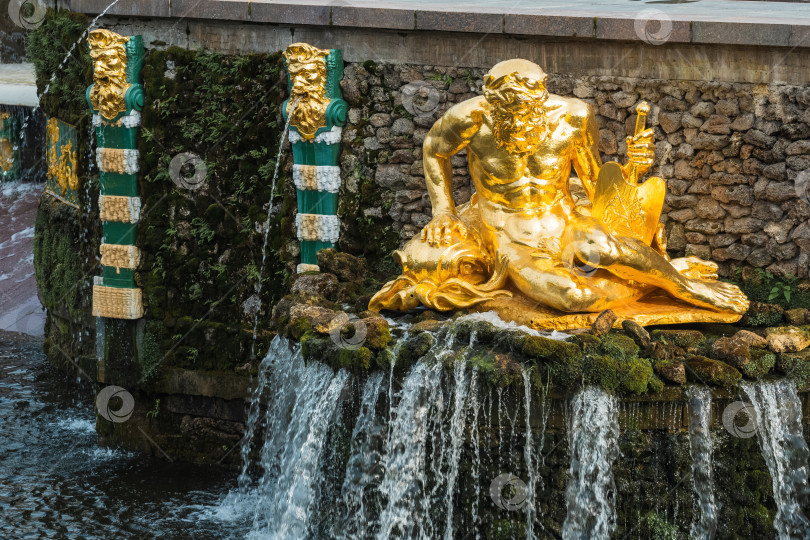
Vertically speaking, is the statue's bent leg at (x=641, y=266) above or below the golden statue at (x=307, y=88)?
below

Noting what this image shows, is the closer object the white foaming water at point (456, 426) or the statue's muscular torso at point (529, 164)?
the white foaming water at point (456, 426)

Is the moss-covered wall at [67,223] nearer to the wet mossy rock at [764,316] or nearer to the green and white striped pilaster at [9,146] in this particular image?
the green and white striped pilaster at [9,146]

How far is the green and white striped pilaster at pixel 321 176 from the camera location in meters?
10.0

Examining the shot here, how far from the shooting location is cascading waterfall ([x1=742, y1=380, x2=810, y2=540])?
25.3 ft

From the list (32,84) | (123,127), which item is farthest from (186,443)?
(32,84)

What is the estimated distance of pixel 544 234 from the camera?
8.55 m

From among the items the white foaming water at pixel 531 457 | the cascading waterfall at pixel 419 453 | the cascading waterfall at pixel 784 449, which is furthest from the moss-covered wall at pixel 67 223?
the cascading waterfall at pixel 784 449

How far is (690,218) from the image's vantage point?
949 cm

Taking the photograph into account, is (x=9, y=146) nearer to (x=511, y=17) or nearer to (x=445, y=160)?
(x=511, y=17)

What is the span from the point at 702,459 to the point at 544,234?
1788mm

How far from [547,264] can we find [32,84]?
36.3 feet

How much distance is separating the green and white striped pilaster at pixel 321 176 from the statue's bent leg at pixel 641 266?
240 centimetres

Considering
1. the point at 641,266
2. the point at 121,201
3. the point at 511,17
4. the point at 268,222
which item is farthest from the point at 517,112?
the point at 121,201

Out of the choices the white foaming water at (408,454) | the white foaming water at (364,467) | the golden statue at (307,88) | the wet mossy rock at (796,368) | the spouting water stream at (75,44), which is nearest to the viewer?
the wet mossy rock at (796,368)
